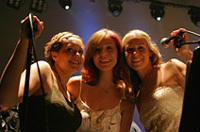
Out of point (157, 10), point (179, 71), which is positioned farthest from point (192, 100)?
point (157, 10)

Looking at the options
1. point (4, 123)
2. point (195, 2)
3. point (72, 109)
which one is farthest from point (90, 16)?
point (72, 109)

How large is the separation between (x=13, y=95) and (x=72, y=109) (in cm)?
38

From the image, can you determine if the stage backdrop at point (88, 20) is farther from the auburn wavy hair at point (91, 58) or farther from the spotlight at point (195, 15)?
the auburn wavy hair at point (91, 58)

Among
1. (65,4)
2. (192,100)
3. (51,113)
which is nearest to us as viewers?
(192,100)

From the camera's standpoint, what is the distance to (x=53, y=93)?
1138 millimetres

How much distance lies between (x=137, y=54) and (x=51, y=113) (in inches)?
27.2

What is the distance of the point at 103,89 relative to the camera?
1.58m

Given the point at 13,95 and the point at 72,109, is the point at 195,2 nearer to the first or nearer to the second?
the point at 72,109

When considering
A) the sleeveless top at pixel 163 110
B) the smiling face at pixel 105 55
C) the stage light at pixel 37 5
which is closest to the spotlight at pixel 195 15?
the sleeveless top at pixel 163 110

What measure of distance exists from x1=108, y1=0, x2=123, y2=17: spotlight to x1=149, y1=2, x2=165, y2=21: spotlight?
0.33 meters

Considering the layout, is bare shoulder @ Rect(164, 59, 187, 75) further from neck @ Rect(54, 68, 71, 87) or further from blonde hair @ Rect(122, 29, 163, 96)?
neck @ Rect(54, 68, 71, 87)

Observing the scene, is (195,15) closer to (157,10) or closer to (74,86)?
(157,10)

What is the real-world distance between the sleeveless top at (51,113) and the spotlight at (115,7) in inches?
60.2

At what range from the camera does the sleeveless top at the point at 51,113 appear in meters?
1.04
